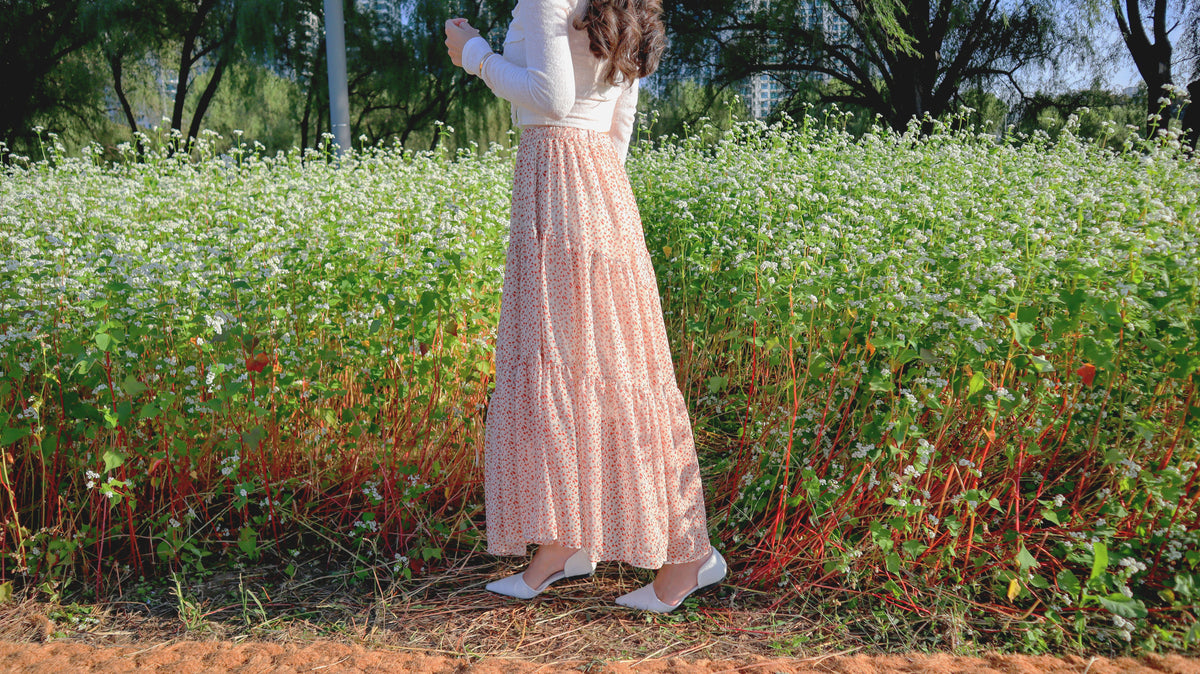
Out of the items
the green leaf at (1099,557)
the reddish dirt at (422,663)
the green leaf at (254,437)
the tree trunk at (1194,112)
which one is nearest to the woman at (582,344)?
the reddish dirt at (422,663)

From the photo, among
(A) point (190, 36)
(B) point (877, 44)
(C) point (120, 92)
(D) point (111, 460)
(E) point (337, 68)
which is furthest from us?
(C) point (120, 92)

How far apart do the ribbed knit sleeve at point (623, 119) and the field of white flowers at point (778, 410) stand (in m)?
0.52

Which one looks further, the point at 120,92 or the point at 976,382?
the point at 120,92

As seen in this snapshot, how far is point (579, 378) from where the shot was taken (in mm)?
1869

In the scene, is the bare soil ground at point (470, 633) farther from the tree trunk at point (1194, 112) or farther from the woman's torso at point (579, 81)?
the tree trunk at point (1194, 112)

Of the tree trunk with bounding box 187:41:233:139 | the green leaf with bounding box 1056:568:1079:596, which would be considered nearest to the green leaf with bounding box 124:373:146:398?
the green leaf with bounding box 1056:568:1079:596

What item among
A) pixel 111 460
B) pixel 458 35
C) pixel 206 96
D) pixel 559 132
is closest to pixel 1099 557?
pixel 559 132

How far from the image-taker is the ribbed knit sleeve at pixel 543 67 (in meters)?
1.77

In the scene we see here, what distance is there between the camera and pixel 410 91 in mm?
12852

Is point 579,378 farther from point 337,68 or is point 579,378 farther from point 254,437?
point 337,68

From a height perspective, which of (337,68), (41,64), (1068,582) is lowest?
(1068,582)

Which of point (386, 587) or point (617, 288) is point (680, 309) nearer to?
point (617, 288)

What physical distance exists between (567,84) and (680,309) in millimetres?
1744

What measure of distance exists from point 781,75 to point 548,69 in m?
10.7
